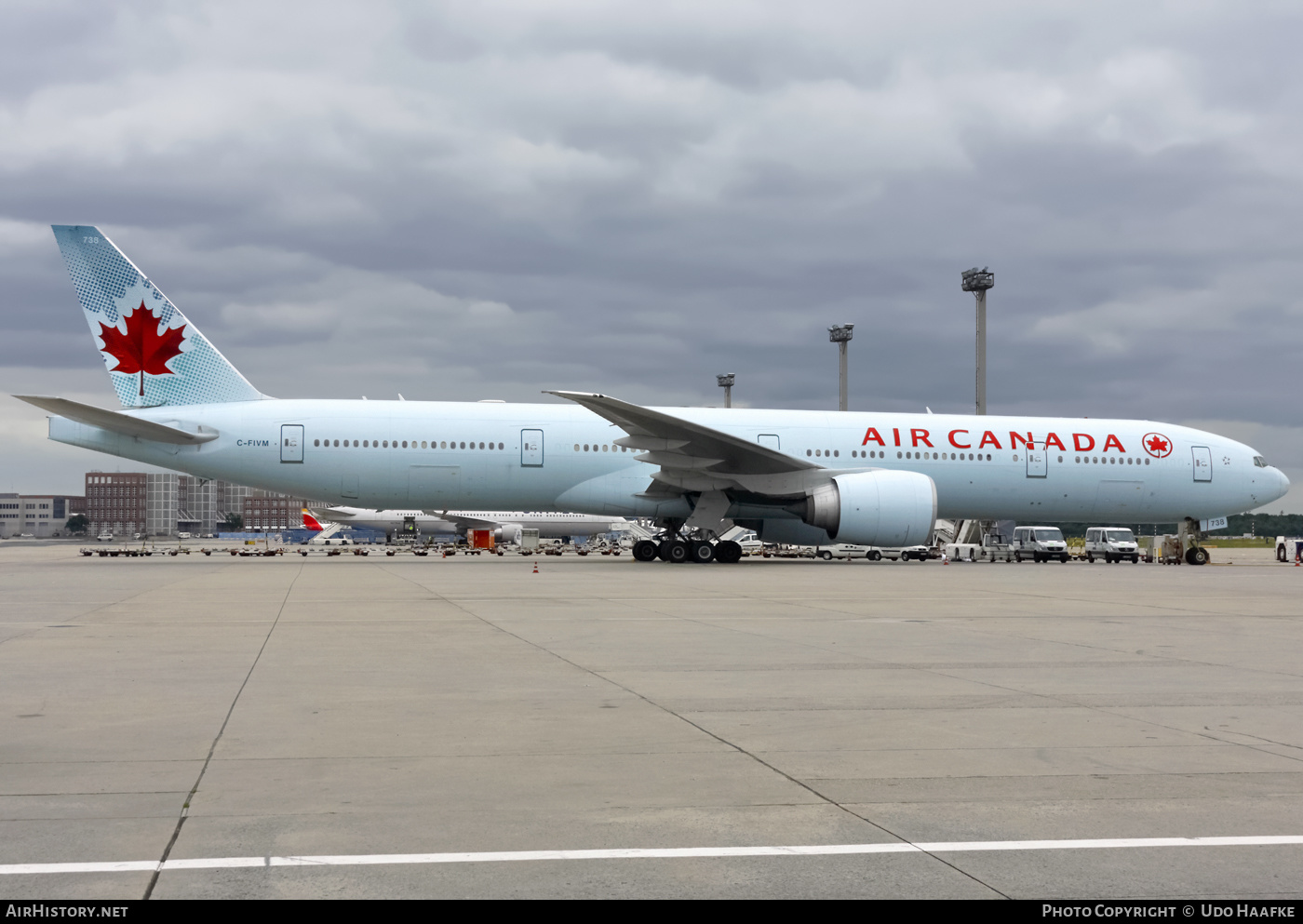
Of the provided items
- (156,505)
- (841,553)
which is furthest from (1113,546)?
(156,505)

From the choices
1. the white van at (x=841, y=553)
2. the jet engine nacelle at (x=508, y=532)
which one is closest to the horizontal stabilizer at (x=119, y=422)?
the white van at (x=841, y=553)

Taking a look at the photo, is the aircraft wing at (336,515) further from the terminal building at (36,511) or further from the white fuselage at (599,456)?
the terminal building at (36,511)

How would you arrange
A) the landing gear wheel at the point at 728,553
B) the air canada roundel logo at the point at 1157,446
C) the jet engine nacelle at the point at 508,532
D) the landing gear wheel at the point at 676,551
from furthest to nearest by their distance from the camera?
the jet engine nacelle at the point at 508,532, the air canada roundel logo at the point at 1157,446, the landing gear wheel at the point at 728,553, the landing gear wheel at the point at 676,551

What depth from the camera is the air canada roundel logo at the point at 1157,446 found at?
29.4 meters

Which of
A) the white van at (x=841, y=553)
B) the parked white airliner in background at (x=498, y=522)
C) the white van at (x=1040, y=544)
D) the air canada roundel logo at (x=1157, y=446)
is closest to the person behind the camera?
the air canada roundel logo at (x=1157, y=446)

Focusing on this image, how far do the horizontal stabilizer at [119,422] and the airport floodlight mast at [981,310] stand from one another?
3229 cm

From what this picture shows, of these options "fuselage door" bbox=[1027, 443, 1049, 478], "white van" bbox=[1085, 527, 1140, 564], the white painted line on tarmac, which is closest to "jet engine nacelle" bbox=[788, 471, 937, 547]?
"fuselage door" bbox=[1027, 443, 1049, 478]

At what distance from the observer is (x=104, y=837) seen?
402cm

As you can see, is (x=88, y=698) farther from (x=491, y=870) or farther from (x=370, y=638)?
(x=491, y=870)

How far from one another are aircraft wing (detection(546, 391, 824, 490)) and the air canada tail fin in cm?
920

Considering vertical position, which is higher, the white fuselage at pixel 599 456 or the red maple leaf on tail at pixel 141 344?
the red maple leaf on tail at pixel 141 344

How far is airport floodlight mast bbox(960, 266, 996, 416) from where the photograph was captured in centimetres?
4794

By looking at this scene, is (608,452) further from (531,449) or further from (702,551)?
(702,551)

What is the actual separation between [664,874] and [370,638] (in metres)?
7.37
